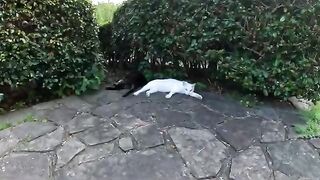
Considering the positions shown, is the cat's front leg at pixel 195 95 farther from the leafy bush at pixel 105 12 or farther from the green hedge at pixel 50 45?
the leafy bush at pixel 105 12

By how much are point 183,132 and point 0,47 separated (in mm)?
1743

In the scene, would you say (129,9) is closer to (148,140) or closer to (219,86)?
(219,86)

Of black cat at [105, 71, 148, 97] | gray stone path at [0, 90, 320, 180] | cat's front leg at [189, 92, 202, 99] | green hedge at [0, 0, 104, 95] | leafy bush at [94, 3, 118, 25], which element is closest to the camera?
gray stone path at [0, 90, 320, 180]

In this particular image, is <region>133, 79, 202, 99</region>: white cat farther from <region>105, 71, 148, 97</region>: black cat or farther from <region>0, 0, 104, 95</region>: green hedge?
<region>0, 0, 104, 95</region>: green hedge

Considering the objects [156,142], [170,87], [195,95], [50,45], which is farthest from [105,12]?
[156,142]

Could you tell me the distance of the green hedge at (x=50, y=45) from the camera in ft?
11.7

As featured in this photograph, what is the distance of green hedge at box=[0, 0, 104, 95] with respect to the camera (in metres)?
3.57

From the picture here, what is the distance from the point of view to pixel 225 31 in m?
3.85

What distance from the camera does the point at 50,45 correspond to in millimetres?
3758

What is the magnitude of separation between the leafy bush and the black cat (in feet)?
3.38

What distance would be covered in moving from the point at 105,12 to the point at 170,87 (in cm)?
197

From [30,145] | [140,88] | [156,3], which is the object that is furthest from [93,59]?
[30,145]

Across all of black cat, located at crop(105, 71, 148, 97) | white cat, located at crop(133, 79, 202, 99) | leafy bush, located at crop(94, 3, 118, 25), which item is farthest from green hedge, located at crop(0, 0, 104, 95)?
leafy bush, located at crop(94, 3, 118, 25)

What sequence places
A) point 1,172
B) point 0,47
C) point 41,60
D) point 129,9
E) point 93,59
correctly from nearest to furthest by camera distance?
point 1,172 < point 0,47 < point 41,60 < point 93,59 < point 129,9
